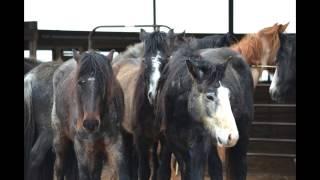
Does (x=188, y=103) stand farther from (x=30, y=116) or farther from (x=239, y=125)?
(x=30, y=116)

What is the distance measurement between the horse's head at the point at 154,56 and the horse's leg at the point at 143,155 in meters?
0.43

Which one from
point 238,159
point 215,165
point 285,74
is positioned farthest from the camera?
point 285,74

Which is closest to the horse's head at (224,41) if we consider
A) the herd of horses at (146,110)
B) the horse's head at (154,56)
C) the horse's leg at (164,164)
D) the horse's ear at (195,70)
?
the herd of horses at (146,110)

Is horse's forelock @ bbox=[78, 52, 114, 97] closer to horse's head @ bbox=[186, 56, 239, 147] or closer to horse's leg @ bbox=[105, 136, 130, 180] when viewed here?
horse's leg @ bbox=[105, 136, 130, 180]

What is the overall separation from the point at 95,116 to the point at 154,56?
1056 millimetres

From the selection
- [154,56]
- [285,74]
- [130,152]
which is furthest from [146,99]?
[285,74]

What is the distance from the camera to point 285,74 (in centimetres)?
702

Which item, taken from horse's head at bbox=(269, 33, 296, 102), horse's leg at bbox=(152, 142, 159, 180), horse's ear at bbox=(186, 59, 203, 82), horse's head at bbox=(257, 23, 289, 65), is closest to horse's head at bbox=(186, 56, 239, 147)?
horse's ear at bbox=(186, 59, 203, 82)

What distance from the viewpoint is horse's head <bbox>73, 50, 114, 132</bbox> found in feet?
16.6

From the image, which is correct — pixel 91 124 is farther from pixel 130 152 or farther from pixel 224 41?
pixel 224 41

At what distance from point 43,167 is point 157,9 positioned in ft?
11.0

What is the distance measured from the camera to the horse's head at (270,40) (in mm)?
7641
